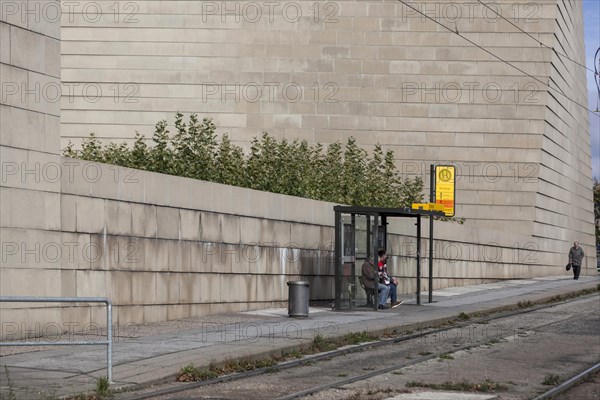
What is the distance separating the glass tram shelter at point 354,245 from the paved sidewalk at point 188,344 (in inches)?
19.2

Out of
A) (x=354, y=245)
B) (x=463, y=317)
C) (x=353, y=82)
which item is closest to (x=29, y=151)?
(x=354, y=245)

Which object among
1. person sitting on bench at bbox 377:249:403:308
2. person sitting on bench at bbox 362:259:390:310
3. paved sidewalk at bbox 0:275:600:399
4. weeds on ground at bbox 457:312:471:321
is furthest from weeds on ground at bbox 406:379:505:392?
person sitting on bench at bbox 377:249:403:308

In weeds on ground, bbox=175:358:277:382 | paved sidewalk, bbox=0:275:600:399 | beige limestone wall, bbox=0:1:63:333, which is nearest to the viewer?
paved sidewalk, bbox=0:275:600:399

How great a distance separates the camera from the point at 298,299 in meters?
23.3

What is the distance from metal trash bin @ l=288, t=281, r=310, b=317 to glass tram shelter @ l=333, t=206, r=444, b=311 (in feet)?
7.90

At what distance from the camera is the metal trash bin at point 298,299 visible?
23234 mm

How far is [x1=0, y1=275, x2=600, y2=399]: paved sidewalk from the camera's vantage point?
13352 millimetres

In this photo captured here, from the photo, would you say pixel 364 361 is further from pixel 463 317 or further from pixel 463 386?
pixel 463 317

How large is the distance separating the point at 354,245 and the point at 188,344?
32.9 feet

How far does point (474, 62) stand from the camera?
53906mm

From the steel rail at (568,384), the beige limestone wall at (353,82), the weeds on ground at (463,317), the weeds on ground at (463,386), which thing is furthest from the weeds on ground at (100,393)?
the beige limestone wall at (353,82)

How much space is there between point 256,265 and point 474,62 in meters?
31.1

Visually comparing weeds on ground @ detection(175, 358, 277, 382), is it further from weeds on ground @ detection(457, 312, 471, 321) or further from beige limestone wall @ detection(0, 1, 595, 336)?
beige limestone wall @ detection(0, 1, 595, 336)

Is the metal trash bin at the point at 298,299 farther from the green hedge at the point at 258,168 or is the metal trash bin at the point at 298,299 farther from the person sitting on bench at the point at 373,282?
the green hedge at the point at 258,168
